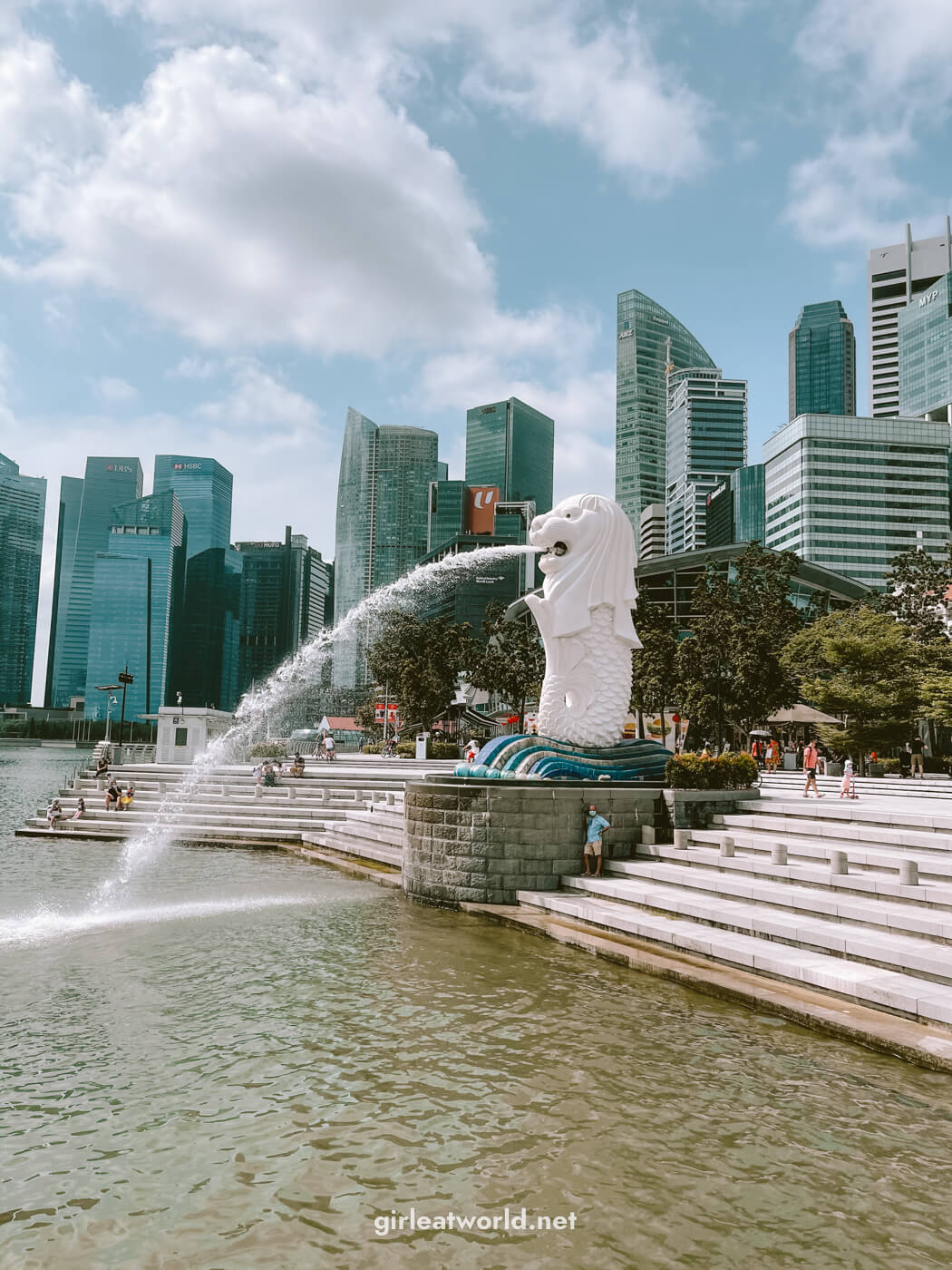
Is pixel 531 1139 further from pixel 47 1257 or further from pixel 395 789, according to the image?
pixel 395 789

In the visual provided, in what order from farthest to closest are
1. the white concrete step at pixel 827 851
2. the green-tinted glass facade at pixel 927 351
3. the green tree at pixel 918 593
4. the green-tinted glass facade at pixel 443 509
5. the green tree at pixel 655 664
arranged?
the green-tinted glass facade at pixel 443 509 < the green-tinted glass facade at pixel 927 351 < the green tree at pixel 655 664 < the green tree at pixel 918 593 < the white concrete step at pixel 827 851

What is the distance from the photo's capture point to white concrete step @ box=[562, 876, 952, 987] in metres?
9.37

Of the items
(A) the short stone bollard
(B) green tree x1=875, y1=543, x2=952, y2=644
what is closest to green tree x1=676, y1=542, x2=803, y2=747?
(B) green tree x1=875, y1=543, x2=952, y2=644

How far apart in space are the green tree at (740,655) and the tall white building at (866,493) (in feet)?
281

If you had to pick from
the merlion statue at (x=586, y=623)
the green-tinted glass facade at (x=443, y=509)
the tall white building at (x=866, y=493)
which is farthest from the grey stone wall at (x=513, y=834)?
the green-tinted glass facade at (x=443, y=509)

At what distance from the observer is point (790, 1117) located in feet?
22.9

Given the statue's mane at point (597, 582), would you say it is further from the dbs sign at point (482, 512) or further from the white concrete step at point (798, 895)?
the dbs sign at point (482, 512)

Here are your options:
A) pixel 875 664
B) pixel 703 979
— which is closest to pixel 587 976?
pixel 703 979

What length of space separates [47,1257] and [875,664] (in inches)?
1246

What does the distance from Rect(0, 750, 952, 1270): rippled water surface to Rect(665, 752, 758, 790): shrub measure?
20.8 ft

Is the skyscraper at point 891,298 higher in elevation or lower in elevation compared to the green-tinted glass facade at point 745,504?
higher

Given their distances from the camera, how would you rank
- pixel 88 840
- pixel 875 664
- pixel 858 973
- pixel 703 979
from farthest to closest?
pixel 875 664 → pixel 88 840 → pixel 703 979 → pixel 858 973

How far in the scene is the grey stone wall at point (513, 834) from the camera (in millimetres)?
15555

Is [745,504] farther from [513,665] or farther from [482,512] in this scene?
[513,665]
